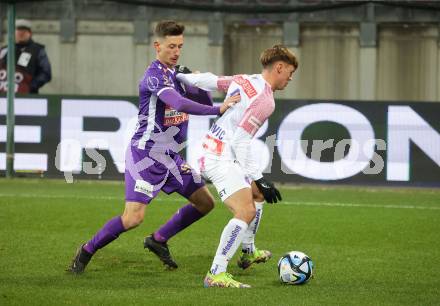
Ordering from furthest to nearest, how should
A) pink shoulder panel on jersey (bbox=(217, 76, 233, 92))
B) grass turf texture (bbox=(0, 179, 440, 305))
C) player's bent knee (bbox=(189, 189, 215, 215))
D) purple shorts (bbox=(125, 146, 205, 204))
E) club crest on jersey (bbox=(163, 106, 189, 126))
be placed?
player's bent knee (bbox=(189, 189, 215, 215)) → club crest on jersey (bbox=(163, 106, 189, 126)) → purple shorts (bbox=(125, 146, 205, 204)) → pink shoulder panel on jersey (bbox=(217, 76, 233, 92)) → grass turf texture (bbox=(0, 179, 440, 305))

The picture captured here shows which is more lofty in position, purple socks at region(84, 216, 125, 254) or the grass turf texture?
purple socks at region(84, 216, 125, 254)

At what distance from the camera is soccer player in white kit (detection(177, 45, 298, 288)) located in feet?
25.6

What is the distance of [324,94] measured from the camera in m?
22.7

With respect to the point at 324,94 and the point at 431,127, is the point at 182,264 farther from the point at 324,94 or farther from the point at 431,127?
the point at 324,94

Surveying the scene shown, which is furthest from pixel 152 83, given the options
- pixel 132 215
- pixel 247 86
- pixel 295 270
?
pixel 295 270

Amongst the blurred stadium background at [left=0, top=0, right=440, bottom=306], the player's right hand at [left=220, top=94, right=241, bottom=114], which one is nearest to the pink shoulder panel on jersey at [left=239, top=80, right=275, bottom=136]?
the player's right hand at [left=220, top=94, right=241, bottom=114]

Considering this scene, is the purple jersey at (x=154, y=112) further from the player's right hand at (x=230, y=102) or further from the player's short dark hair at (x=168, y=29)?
the player's right hand at (x=230, y=102)

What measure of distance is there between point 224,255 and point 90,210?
4891 millimetres

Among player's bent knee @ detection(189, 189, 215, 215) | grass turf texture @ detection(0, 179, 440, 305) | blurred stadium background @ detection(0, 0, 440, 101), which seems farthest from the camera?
blurred stadium background @ detection(0, 0, 440, 101)

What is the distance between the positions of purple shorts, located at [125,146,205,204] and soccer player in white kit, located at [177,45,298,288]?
0.59 m

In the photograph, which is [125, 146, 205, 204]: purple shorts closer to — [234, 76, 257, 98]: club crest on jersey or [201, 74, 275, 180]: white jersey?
[201, 74, 275, 180]: white jersey

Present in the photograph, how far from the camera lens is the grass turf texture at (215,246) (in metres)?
7.53

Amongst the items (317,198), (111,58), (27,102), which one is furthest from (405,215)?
(111,58)

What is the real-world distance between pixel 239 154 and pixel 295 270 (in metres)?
1.02
